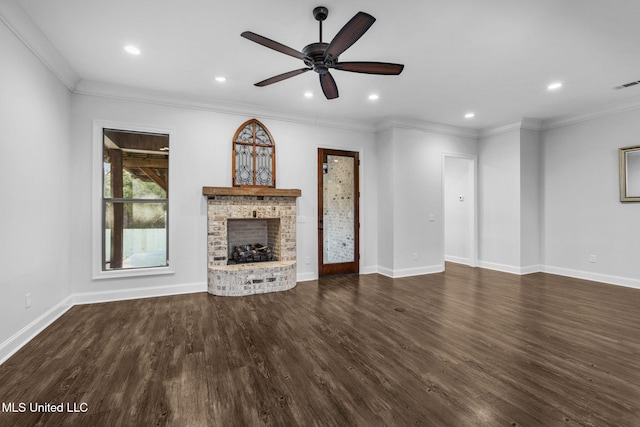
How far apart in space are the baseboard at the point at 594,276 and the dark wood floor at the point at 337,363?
1179 millimetres

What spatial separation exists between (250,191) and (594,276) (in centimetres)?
587

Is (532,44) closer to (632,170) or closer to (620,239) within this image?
(632,170)

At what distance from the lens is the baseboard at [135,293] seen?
13.2 ft

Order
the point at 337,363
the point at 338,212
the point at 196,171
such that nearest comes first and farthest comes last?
the point at 337,363
the point at 196,171
the point at 338,212

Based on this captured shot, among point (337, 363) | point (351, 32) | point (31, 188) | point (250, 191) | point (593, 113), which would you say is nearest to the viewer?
point (351, 32)

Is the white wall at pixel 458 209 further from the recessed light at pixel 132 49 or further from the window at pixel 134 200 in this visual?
the recessed light at pixel 132 49

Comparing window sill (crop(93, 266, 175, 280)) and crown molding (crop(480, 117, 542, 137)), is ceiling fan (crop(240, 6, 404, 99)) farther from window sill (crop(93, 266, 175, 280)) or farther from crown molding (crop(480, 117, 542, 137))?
crown molding (crop(480, 117, 542, 137))

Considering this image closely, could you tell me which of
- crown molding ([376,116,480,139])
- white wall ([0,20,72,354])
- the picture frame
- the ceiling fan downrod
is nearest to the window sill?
white wall ([0,20,72,354])

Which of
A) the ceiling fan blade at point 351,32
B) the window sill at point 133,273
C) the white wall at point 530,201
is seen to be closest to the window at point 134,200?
the window sill at point 133,273

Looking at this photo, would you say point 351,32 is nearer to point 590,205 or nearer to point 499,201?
point 499,201

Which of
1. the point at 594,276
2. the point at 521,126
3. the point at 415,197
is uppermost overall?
the point at 521,126

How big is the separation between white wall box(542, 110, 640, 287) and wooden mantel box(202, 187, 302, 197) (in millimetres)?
4814

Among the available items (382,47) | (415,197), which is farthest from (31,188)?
(415,197)

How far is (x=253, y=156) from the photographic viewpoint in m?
4.97
